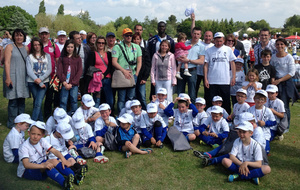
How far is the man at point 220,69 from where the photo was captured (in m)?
6.76

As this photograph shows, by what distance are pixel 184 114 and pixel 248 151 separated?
205cm

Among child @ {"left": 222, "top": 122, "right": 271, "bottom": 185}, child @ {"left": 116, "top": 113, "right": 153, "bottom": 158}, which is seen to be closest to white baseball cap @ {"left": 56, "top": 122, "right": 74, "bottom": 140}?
child @ {"left": 116, "top": 113, "right": 153, "bottom": 158}

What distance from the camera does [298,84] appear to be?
9.66 meters

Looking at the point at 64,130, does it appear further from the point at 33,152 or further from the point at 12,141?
the point at 12,141

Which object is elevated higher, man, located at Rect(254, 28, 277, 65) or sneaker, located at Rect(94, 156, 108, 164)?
man, located at Rect(254, 28, 277, 65)

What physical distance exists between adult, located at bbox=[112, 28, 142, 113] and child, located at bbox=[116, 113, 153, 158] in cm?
140

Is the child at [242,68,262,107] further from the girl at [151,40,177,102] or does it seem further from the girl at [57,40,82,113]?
the girl at [57,40,82,113]

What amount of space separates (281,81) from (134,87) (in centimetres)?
358

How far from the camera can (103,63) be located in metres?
6.96

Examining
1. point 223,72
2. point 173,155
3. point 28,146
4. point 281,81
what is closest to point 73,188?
point 28,146

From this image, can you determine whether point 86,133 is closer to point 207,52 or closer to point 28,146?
point 28,146

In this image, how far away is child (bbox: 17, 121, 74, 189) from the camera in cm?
415

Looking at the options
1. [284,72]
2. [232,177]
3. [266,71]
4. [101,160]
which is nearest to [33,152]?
[101,160]

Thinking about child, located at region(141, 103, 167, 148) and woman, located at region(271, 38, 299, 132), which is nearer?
child, located at region(141, 103, 167, 148)
